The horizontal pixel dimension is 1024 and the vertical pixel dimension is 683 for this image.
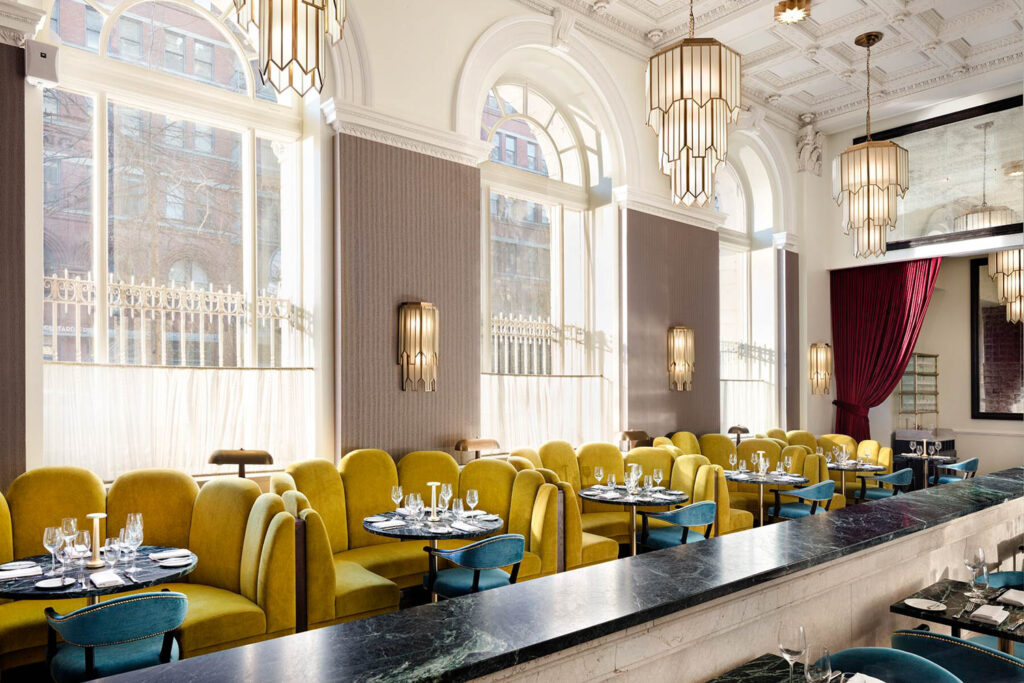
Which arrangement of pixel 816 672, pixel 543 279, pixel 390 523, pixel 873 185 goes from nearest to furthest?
pixel 816 672, pixel 390 523, pixel 873 185, pixel 543 279

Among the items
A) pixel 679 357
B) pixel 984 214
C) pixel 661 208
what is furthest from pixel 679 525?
pixel 984 214

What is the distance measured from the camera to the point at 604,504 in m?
6.83

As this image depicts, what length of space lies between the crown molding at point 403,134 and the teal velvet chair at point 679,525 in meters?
3.50

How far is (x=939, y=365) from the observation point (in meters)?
11.3

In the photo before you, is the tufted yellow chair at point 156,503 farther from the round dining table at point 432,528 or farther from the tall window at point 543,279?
the tall window at point 543,279

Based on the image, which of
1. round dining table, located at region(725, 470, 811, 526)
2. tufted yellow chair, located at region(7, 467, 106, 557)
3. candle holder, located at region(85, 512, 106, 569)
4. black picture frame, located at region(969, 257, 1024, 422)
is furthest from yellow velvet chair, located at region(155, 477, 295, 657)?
black picture frame, located at region(969, 257, 1024, 422)

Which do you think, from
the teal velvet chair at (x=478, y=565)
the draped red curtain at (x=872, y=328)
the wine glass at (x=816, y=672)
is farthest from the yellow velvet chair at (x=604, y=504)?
the draped red curtain at (x=872, y=328)

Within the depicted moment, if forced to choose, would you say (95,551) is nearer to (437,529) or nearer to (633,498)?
(437,529)

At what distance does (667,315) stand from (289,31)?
612 cm

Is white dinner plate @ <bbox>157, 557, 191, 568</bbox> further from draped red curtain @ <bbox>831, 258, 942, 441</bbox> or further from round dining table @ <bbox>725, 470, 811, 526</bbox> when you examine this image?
draped red curtain @ <bbox>831, 258, 942, 441</bbox>

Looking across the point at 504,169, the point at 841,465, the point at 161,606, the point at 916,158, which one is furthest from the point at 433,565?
the point at 916,158

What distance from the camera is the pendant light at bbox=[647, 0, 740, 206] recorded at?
4117 mm

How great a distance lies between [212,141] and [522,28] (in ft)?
10.5

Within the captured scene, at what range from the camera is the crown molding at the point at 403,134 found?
18.6 ft
